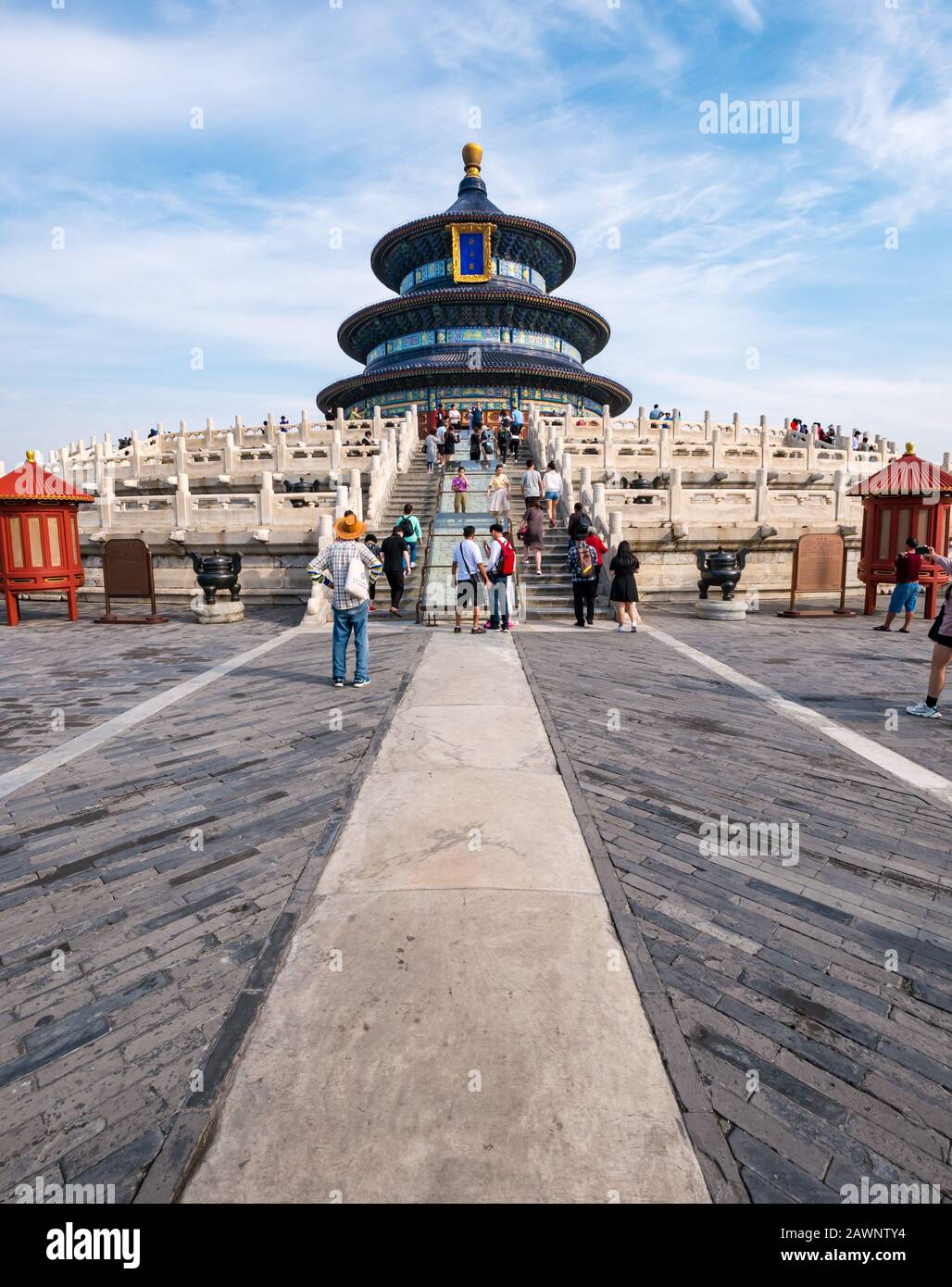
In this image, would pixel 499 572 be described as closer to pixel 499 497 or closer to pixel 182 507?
pixel 499 497

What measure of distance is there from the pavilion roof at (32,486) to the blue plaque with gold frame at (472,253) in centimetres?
3563

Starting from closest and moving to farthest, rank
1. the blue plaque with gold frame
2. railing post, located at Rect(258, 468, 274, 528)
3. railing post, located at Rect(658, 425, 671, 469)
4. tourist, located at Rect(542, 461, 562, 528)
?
railing post, located at Rect(258, 468, 274, 528) → tourist, located at Rect(542, 461, 562, 528) → railing post, located at Rect(658, 425, 671, 469) → the blue plaque with gold frame

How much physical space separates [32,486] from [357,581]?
9.78 m

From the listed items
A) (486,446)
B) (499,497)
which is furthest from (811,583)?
(486,446)

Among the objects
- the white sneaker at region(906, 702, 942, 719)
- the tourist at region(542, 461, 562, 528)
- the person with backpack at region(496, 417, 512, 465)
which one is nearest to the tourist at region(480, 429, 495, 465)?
the person with backpack at region(496, 417, 512, 465)

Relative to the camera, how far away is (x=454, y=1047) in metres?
2.41

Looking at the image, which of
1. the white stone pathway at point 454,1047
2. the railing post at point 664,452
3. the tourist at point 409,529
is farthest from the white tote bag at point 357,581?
the railing post at point 664,452

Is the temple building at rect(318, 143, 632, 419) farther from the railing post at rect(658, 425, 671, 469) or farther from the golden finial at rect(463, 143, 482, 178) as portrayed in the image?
the railing post at rect(658, 425, 671, 469)

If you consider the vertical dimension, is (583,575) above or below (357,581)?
below

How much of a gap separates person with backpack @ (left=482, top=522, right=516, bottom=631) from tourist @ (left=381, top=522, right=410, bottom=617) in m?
2.19

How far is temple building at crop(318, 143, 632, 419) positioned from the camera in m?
40.2

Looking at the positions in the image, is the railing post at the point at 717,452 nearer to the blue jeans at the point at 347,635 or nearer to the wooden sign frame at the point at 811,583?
the wooden sign frame at the point at 811,583

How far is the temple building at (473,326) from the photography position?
1583 inches
